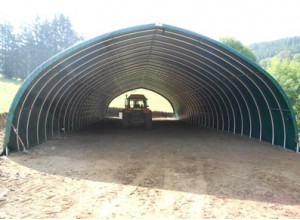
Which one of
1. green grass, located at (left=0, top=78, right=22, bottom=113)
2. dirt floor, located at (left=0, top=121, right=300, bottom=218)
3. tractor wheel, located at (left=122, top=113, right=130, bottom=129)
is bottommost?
dirt floor, located at (left=0, top=121, right=300, bottom=218)

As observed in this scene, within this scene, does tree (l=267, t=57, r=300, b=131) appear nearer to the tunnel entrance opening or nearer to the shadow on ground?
the shadow on ground

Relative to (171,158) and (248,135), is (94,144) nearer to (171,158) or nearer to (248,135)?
(171,158)

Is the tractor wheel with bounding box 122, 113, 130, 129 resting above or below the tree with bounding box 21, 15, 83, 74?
below

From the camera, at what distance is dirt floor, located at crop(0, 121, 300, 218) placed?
5383 millimetres

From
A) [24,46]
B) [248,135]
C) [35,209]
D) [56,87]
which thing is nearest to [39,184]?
[35,209]

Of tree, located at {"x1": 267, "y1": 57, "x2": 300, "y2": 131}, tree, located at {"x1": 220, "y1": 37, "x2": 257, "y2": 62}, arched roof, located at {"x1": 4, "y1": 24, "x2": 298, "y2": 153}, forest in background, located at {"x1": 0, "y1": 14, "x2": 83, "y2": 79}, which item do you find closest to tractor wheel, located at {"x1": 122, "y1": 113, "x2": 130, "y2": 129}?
arched roof, located at {"x1": 4, "y1": 24, "x2": 298, "y2": 153}

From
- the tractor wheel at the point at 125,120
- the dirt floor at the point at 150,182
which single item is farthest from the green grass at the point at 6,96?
the dirt floor at the point at 150,182

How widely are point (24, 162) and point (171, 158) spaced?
4381 millimetres

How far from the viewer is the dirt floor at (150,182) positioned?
5.38 metres

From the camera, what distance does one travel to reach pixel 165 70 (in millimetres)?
19328

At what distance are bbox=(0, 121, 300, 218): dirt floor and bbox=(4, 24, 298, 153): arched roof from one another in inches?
52.4

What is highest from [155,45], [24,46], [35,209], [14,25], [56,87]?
[14,25]

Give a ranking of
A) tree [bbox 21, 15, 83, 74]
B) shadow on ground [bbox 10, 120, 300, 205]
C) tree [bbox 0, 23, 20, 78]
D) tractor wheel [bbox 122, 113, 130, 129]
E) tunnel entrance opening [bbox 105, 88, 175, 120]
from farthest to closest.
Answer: tree [bbox 21, 15, 83, 74]
tree [bbox 0, 23, 20, 78]
tunnel entrance opening [bbox 105, 88, 175, 120]
tractor wheel [bbox 122, 113, 130, 129]
shadow on ground [bbox 10, 120, 300, 205]

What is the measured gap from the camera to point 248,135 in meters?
15.1
